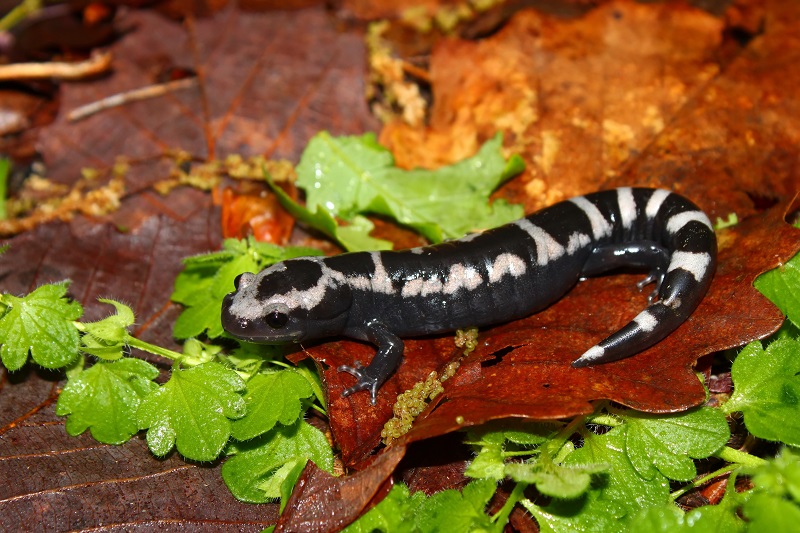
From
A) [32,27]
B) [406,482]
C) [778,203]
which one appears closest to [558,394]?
[406,482]

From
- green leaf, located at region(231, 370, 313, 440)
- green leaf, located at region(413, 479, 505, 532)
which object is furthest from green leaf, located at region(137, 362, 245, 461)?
green leaf, located at region(413, 479, 505, 532)

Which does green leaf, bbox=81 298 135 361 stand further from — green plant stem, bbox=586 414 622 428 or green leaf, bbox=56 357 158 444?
green plant stem, bbox=586 414 622 428

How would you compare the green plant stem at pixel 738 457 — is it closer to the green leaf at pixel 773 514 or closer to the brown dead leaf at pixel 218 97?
the green leaf at pixel 773 514

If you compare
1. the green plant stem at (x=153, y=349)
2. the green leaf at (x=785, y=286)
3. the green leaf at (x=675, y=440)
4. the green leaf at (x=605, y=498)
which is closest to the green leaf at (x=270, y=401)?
the green plant stem at (x=153, y=349)

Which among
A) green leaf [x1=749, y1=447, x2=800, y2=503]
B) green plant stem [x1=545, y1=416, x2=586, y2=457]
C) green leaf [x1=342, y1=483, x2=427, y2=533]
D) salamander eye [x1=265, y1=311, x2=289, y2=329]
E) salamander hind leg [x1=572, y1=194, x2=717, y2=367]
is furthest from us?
salamander eye [x1=265, y1=311, x2=289, y2=329]

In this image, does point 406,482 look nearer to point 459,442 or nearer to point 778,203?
point 459,442

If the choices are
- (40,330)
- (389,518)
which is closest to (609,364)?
(389,518)

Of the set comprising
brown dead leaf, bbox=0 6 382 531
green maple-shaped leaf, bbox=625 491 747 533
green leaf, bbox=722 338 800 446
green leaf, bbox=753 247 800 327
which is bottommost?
brown dead leaf, bbox=0 6 382 531
